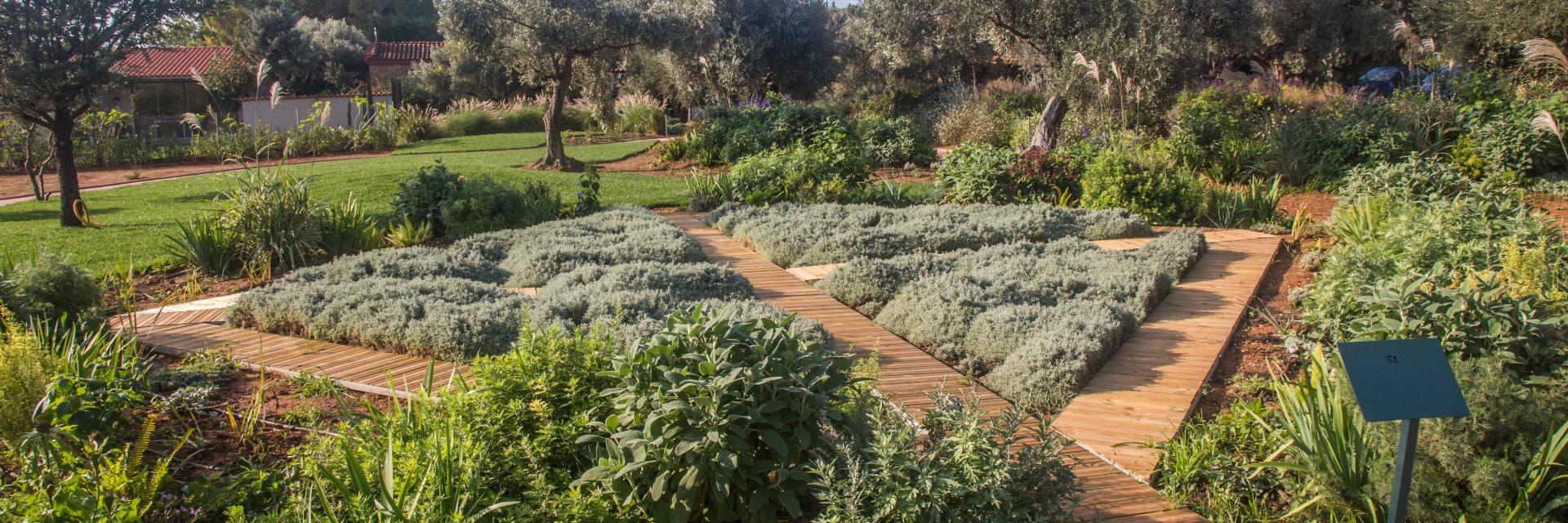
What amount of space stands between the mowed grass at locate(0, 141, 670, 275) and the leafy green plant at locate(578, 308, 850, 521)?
4.98 metres

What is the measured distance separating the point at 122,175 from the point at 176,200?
525 centimetres

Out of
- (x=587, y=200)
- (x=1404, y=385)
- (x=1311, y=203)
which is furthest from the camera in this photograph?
(x=1311, y=203)

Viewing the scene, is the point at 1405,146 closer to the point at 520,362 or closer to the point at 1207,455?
the point at 1207,455

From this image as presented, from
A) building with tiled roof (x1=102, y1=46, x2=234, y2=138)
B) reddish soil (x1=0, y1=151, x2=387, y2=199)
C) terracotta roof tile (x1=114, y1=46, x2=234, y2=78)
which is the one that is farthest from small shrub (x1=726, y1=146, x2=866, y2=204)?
terracotta roof tile (x1=114, y1=46, x2=234, y2=78)

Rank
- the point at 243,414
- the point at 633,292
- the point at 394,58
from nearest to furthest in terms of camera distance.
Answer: the point at 243,414, the point at 633,292, the point at 394,58

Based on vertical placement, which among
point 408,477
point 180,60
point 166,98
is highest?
point 180,60

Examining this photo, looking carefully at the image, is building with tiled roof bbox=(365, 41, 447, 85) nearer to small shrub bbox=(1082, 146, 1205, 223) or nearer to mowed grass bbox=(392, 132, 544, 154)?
mowed grass bbox=(392, 132, 544, 154)

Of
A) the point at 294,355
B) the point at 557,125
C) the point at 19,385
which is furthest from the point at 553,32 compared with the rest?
the point at 19,385

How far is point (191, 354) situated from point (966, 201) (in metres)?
6.49

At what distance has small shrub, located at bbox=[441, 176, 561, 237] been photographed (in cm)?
727

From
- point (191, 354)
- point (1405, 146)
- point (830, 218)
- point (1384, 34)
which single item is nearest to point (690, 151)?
point (830, 218)

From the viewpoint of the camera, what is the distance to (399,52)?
110 feet

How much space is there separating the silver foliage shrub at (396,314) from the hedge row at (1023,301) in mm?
1999

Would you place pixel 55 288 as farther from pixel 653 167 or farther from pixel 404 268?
pixel 653 167
